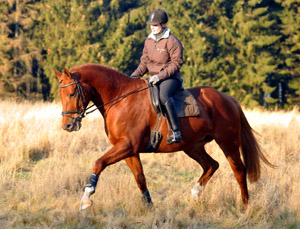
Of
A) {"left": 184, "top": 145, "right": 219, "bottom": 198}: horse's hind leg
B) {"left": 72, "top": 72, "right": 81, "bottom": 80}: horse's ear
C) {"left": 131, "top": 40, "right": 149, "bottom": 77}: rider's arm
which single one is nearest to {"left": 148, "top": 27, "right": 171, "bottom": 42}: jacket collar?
{"left": 131, "top": 40, "right": 149, "bottom": 77}: rider's arm

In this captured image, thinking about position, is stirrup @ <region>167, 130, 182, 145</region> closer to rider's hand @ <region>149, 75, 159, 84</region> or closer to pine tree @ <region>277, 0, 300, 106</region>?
rider's hand @ <region>149, 75, 159, 84</region>

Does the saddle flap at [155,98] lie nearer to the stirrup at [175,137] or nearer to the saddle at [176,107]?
the saddle at [176,107]

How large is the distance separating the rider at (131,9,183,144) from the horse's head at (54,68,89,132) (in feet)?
3.54

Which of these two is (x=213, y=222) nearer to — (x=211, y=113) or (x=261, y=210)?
(x=261, y=210)

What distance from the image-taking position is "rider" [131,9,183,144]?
575cm

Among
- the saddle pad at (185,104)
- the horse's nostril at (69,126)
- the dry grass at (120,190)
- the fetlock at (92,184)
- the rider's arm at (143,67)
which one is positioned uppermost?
the rider's arm at (143,67)

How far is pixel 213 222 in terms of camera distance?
5664mm

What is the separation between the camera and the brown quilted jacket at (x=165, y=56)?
582cm

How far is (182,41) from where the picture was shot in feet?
91.0

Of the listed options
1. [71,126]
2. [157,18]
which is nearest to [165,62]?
[157,18]

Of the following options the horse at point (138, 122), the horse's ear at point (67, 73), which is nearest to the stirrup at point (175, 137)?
the horse at point (138, 122)

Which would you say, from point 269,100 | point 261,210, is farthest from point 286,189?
point 269,100

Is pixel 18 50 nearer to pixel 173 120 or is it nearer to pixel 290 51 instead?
pixel 290 51

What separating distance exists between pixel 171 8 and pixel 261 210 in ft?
83.9
